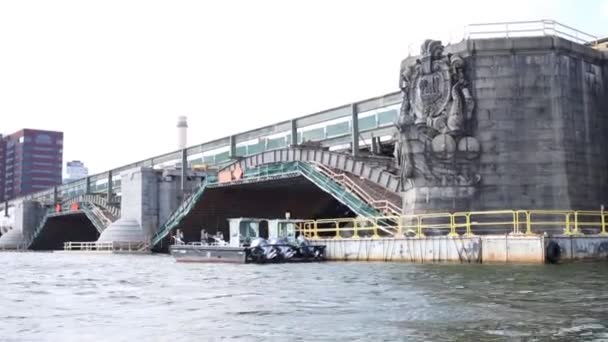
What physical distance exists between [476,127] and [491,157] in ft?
7.41

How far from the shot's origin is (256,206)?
90375mm

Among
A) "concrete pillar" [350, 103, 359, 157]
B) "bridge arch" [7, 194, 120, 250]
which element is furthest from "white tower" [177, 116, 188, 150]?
"concrete pillar" [350, 103, 359, 157]

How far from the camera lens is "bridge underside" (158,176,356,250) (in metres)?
88.3

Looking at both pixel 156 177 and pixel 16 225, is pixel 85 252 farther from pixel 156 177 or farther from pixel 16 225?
pixel 16 225

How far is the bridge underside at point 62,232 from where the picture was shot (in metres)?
142

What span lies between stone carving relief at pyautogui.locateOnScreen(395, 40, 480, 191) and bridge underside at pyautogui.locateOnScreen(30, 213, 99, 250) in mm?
99926

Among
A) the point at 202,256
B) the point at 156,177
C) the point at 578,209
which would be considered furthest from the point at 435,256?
the point at 156,177

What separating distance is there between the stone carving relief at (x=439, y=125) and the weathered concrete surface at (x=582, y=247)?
9.09 m

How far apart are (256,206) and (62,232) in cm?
6818

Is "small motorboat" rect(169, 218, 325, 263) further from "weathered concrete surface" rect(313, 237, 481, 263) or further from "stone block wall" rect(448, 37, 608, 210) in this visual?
"stone block wall" rect(448, 37, 608, 210)

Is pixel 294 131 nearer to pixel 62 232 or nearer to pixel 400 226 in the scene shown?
pixel 400 226

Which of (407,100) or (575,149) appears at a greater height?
(407,100)

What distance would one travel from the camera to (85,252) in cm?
10619

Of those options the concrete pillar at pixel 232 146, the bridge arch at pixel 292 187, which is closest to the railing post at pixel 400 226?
the bridge arch at pixel 292 187
